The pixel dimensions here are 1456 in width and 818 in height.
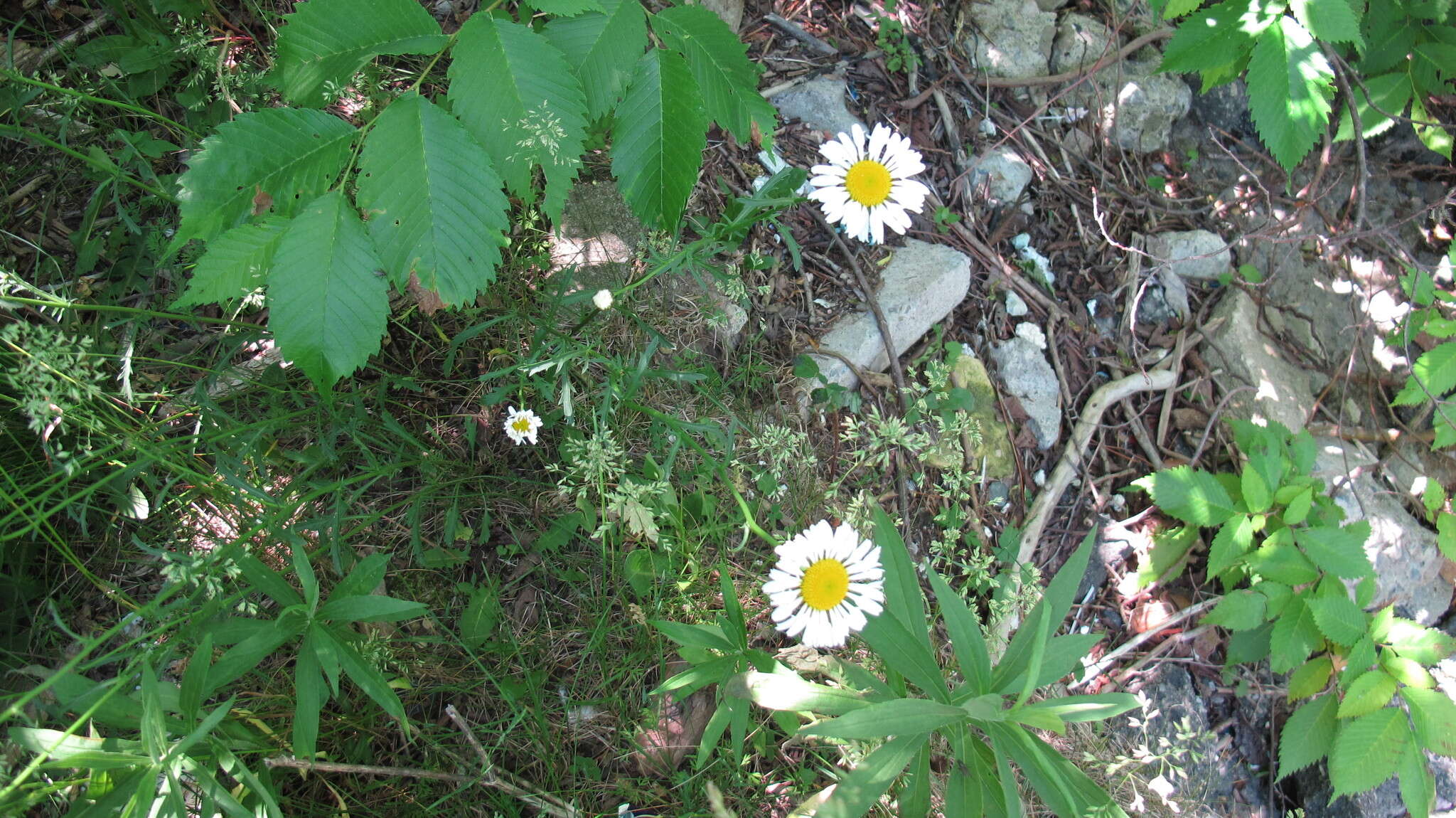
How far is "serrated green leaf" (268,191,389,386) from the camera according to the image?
4.74ft

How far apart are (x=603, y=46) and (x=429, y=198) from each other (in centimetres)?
45

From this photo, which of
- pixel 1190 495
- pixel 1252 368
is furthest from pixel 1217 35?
pixel 1190 495

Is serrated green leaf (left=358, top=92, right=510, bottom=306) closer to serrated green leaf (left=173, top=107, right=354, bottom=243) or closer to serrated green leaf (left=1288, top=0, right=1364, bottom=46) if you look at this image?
serrated green leaf (left=173, top=107, right=354, bottom=243)

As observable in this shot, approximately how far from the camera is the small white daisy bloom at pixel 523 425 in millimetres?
2082

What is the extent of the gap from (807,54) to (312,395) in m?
1.90

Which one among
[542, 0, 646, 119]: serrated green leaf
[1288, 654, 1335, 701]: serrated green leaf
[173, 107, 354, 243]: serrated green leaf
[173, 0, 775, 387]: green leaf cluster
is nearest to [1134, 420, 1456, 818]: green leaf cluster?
[1288, 654, 1335, 701]: serrated green leaf

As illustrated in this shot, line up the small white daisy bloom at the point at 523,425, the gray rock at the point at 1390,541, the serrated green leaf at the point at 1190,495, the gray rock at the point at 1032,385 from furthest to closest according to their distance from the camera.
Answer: the gray rock at the point at 1390,541
the gray rock at the point at 1032,385
the serrated green leaf at the point at 1190,495
the small white daisy bloom at the point at 523,425

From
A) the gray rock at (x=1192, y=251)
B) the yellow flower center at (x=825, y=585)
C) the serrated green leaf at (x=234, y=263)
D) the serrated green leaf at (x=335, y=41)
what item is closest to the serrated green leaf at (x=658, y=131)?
the serrated green leaf at (x=335, y=41)

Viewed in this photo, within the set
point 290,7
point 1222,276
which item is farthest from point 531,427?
point 1222,276

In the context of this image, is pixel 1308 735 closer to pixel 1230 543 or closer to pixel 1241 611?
pixel 1241 611

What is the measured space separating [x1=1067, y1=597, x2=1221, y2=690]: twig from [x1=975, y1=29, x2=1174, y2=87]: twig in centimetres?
188

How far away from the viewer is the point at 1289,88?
7.74 feet

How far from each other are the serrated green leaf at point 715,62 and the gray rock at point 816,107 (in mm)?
1058

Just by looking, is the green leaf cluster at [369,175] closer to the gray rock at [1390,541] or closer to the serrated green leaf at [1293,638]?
the serrated green leaf at [1293,638]
